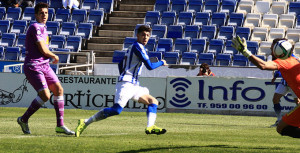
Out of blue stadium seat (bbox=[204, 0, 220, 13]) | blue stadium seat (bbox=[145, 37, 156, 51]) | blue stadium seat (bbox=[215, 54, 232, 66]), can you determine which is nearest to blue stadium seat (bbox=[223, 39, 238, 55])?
blue stadium seat (bbox=[215, 54, 232, 66])

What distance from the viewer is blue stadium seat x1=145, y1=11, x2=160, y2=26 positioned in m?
29.1

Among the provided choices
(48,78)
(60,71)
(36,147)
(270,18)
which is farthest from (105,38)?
(36,147)

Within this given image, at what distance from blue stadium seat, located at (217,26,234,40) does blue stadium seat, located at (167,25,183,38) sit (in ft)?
6.10

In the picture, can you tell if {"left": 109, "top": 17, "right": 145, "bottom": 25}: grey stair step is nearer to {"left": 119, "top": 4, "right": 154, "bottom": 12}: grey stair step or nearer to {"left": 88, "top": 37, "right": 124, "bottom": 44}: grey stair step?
{"left": 119, "top": 4, "right": 154, "bottom": 12}: grey stair step

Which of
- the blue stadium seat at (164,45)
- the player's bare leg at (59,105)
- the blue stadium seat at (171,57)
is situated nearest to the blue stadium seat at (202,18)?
the blue stadium seat at (164,45)

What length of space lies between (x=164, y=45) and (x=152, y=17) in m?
2.68

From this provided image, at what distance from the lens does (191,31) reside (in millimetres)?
27641

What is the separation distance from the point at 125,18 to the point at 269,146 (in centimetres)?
2163

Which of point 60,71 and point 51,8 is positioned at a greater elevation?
point 51,8

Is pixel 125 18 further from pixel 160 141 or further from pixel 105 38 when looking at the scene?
pixel 160 141

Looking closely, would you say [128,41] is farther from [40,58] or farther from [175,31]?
[40,58]

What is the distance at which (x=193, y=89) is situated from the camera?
21000 millimetres

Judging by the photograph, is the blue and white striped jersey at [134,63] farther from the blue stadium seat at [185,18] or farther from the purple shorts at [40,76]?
the blue stadium seat at [185,18]

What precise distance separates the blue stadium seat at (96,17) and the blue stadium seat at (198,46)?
18.0ft
